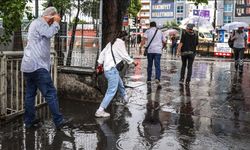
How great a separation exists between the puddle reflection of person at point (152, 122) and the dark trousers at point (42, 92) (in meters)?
1.33

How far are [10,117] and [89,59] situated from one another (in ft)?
6.93

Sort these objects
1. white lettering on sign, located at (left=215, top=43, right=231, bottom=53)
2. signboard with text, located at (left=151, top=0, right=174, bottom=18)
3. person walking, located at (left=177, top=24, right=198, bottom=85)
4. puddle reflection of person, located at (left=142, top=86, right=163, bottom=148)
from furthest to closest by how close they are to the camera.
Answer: signboard with text, located at (left=151, top=0, right=174, bottom=18) → white lettering on sign, located at (left=215, top=43, right=231, bottom=53) → person walking, located at (left=177, top=24, right=198, bottom=85) → puddle reflection of person, located at (left=142, top=86, right=163, bottom=148)

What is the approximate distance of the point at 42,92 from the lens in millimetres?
5824

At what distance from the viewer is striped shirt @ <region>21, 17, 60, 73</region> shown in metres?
5.67

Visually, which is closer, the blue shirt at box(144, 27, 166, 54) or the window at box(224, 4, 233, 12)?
the blue shirt at box(144, 27, 166, 54)

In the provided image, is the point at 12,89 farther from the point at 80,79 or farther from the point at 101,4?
the point at 101,4

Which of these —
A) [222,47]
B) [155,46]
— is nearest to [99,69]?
[155,46]

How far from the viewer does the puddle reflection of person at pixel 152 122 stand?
564 centimetres

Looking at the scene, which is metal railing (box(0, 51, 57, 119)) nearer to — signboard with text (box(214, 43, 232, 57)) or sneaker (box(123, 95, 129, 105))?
sneaker (box(123, 95, 129, 105))

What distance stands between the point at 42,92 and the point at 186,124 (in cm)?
232

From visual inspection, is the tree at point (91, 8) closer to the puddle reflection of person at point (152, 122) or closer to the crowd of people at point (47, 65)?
the crowd of people at point (47, 65)

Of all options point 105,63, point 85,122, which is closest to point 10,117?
point 85,122

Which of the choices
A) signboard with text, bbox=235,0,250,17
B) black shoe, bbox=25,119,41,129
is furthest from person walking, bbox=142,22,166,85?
signboard with text, bbox=235,0,250,17

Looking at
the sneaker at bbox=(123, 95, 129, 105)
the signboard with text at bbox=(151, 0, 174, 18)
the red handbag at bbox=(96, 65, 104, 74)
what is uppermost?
the signboard with text at bbox=(151, 0, 174, 18)
